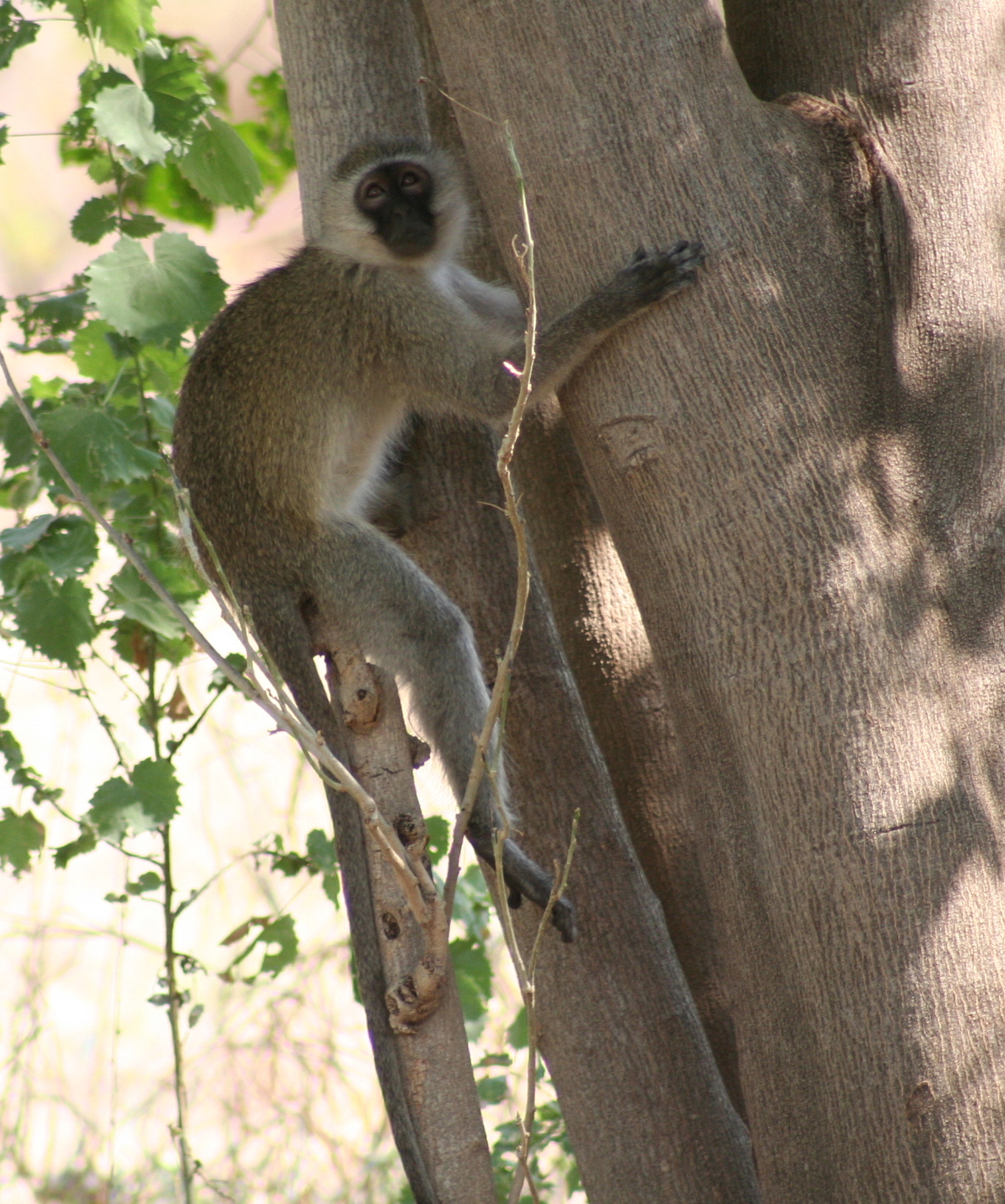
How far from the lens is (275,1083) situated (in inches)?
210

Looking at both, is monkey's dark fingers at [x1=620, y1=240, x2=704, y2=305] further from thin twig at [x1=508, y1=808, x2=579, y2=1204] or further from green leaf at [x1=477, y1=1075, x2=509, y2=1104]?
green leaf at [x1=477, y1=1075, x2=509, y2=1104]

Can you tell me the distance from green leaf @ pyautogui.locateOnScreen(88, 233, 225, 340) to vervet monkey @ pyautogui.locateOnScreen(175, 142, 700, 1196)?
21cm

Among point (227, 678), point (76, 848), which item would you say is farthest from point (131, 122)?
point (76, 848)

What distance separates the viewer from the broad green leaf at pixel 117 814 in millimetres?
2926

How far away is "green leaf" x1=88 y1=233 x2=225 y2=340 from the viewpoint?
9.50ft

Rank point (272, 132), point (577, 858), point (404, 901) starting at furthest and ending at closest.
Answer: point (272, 132)
point (577, 858)
point (404, 901)

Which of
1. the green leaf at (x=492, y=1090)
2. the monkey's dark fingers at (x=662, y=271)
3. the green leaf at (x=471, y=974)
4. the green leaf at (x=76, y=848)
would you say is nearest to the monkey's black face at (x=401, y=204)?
the monkey's dark fingers at (x=662, y=271)

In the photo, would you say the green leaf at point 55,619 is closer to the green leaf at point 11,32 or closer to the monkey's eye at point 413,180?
the green leaf at point 11,32

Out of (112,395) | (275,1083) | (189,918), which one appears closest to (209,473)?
(112,395)

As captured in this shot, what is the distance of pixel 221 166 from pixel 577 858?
6.58 feet

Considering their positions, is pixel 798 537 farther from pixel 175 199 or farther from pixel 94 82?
pixel 175 199

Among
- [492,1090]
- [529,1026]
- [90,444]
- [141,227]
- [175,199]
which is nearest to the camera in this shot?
[529,1026]

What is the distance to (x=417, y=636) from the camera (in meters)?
2.92

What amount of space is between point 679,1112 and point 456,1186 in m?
0.71
